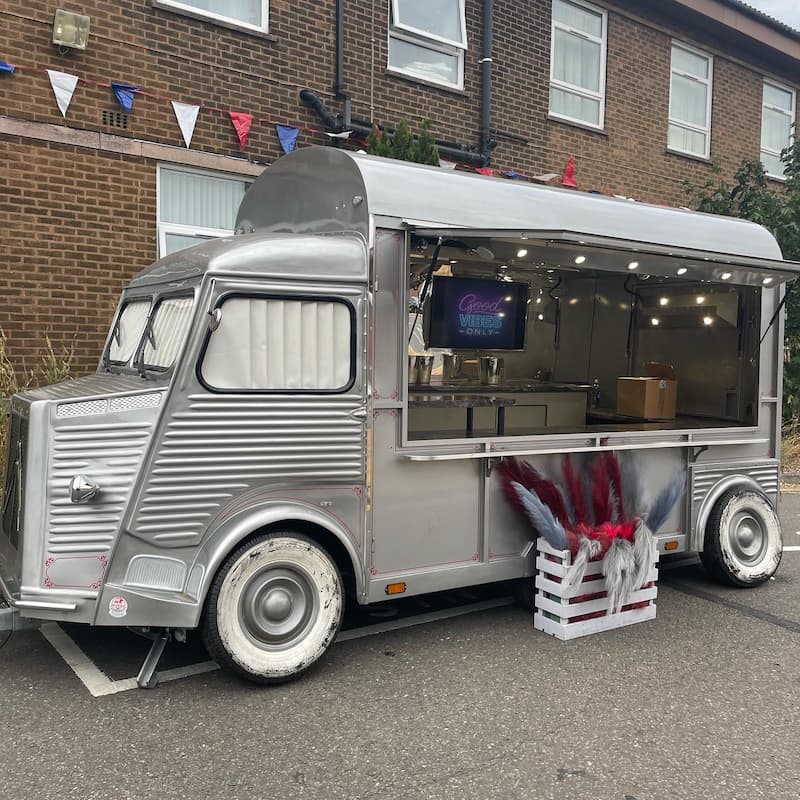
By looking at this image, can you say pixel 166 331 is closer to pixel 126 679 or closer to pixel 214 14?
pixel 126 679

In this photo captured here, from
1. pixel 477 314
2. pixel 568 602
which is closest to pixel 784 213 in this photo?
pixel 477 314

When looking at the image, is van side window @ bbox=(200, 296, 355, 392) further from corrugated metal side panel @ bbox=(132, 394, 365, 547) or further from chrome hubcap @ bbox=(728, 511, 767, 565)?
chrome hubcap @ bbox=(728, 511, 767, 565)

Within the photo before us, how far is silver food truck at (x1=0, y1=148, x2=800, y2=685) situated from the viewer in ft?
13.0

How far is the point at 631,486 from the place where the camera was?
18.7 ft

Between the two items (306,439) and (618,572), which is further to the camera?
(618,572)

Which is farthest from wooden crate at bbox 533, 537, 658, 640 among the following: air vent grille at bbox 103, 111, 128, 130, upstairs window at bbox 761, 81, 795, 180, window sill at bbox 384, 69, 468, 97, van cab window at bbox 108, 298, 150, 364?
upstairs window at bbox 761, 81, 795, 180

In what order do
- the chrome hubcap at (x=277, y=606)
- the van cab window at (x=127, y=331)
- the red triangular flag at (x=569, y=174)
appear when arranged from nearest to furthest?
the chrome hubcap at (x=277, y=606) < the van cab window at (x=127, y=331) < the red triangular flag at (x=569, y=174)

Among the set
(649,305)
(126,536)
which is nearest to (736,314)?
(649,305)

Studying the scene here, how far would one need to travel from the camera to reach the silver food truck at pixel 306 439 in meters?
3.95

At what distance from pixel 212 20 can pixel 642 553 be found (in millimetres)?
7008

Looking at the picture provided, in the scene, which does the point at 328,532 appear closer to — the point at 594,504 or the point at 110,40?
the point at 594,504

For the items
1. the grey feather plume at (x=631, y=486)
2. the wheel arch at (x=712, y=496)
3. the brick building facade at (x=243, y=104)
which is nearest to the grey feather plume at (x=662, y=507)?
the grey feather plume at (x=631, y=486)

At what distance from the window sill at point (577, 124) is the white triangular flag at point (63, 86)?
667 cm

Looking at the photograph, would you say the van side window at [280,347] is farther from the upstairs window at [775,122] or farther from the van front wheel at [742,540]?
the upstairs window at [775,122]
